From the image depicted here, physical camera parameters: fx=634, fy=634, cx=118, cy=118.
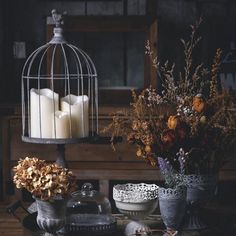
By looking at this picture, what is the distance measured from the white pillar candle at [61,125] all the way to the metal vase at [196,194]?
531 mm

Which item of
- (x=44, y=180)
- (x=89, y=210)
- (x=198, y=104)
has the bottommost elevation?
(x=89, y=210)

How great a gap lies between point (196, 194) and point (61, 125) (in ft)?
2.06

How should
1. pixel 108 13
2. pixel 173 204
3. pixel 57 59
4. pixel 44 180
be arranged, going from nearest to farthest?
pixel 44 180, pixel 173 204, pixel 57 59, pixel 108 13

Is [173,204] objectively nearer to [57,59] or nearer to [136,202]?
[136,202]

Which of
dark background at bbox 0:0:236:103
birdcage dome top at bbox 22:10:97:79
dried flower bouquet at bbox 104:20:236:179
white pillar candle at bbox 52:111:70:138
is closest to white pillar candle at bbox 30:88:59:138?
white pillar candle at bbox 52:111:70:138

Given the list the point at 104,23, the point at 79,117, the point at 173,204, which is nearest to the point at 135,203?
the point at 173,204

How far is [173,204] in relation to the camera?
2484mm

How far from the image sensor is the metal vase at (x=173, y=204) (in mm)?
2477

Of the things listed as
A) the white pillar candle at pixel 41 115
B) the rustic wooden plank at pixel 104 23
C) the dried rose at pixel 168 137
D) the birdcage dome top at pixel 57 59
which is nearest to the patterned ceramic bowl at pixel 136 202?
the dried rose at pixel 168 137

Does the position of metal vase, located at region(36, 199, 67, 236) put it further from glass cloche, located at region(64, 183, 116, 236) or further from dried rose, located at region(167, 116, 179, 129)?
dried rose, located at region(167, 116, 179, 129)

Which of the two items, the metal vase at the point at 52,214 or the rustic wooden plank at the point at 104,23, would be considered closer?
the metal vase at the point at 52,214

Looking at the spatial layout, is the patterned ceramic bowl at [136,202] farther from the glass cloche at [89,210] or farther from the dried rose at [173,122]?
the dried rose at [173,122]

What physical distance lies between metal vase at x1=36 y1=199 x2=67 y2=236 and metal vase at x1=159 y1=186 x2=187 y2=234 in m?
0.40

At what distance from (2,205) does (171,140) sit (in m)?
2.12
